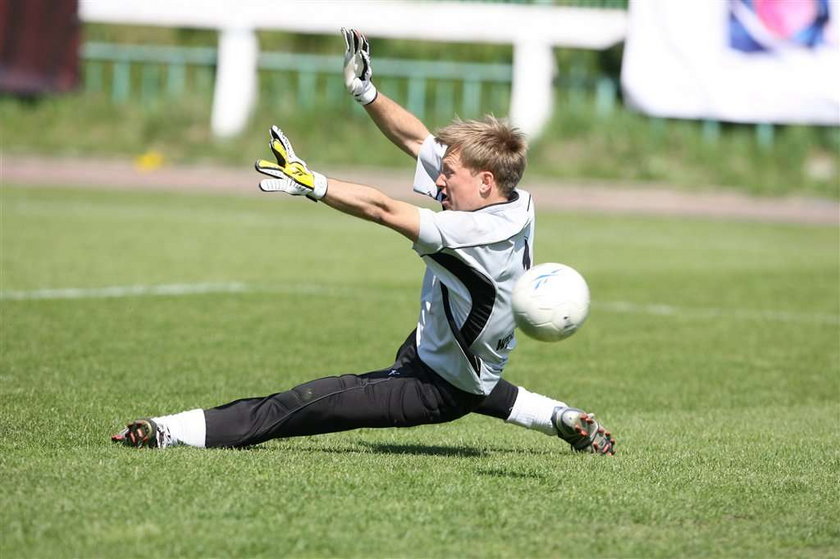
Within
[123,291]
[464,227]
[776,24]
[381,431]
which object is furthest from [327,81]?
[464,227]

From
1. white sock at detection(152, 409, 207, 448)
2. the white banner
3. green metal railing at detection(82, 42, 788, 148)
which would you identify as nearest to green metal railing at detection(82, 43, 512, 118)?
green metal railing at detection(82, 42, 788, 148)

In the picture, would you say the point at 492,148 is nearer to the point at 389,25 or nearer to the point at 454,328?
the point at 454,328

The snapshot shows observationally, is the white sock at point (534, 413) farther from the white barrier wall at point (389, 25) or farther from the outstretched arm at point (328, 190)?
the white barrier wall at point (389, 25)

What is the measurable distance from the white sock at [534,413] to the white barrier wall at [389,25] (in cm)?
2516

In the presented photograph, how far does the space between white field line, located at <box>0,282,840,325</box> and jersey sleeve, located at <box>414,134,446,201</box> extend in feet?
21.5

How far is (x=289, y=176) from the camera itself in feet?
18.1

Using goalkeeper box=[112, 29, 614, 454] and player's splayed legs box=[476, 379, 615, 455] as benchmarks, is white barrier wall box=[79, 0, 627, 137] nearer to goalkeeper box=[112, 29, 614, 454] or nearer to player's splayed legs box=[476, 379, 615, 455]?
player's splayed legs box=[476, 379, 615, 455]

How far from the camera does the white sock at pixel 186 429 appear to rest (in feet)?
20.6

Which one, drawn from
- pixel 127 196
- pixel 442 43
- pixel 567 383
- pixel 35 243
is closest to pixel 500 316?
pixel 567 383

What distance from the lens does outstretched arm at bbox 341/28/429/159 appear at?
6.75 m

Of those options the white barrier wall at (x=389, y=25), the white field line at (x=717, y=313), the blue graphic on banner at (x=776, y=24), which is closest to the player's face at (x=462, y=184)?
the white field line at (x=717, y=313)

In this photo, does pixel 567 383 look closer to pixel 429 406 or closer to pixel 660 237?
pixel 429 406

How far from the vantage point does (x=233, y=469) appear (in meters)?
5.75

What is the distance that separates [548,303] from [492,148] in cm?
73
